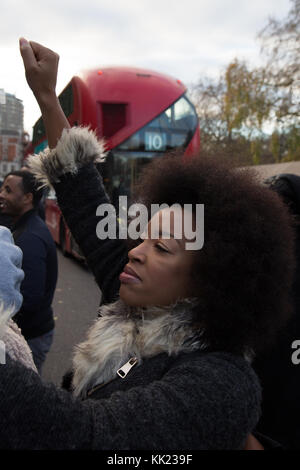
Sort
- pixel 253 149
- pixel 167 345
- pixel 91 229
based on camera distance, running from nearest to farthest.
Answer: pixel 167 345 → pixel 91 229 → pixel 253 149

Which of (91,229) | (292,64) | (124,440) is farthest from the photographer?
(292,64)

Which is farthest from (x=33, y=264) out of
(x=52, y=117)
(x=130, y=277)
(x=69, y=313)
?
(x=69, y=313)

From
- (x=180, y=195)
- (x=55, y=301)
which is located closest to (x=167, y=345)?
(x=180, y=195)

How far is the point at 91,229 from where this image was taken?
1.42m

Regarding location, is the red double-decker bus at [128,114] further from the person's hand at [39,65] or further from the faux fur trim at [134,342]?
the faux fur trim at [134,342]

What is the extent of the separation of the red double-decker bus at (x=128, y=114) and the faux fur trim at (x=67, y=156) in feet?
16.8

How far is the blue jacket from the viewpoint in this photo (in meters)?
2.43

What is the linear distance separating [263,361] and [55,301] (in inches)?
200

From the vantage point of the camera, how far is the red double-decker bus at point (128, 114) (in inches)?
257

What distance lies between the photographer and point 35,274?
96.8 inches

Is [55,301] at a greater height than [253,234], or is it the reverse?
[253,234]

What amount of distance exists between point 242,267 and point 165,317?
0.80 feet
